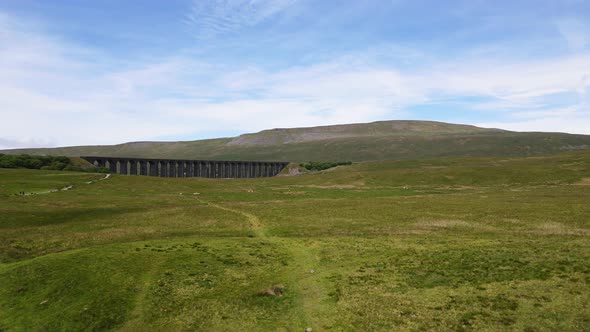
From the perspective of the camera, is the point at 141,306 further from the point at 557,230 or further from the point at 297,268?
the point at 557,230

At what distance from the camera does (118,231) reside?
42438 millimetres

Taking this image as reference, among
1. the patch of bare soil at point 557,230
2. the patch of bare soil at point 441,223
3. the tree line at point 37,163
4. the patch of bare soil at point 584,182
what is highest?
the tree line at point 37,163

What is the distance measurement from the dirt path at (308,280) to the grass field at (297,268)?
0.11 meters

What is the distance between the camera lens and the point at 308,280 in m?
26.1

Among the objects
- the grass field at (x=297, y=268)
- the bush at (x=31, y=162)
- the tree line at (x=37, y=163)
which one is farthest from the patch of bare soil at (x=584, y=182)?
the bush at (x=31, y=162)

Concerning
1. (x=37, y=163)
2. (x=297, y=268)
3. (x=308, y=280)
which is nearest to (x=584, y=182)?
(x=297, y=268)

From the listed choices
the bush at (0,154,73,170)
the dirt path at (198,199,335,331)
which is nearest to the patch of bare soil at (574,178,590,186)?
the dirt path at (198,199,335,331)

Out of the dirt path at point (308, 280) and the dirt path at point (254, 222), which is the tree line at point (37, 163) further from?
the dirt path at point (308, 280)

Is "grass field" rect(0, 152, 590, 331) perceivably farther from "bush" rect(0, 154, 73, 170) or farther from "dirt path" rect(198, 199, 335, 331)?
"bush" rect(0, 154, 73, 170)

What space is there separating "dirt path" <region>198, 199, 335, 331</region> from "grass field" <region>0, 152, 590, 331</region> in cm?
11

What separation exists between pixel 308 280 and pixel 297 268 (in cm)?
284

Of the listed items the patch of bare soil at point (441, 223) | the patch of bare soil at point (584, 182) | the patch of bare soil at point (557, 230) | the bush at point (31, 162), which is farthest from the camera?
the bush at point (31, 162)

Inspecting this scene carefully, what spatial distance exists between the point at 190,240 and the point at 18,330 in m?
19.0

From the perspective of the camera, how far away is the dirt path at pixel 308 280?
2031 cm
